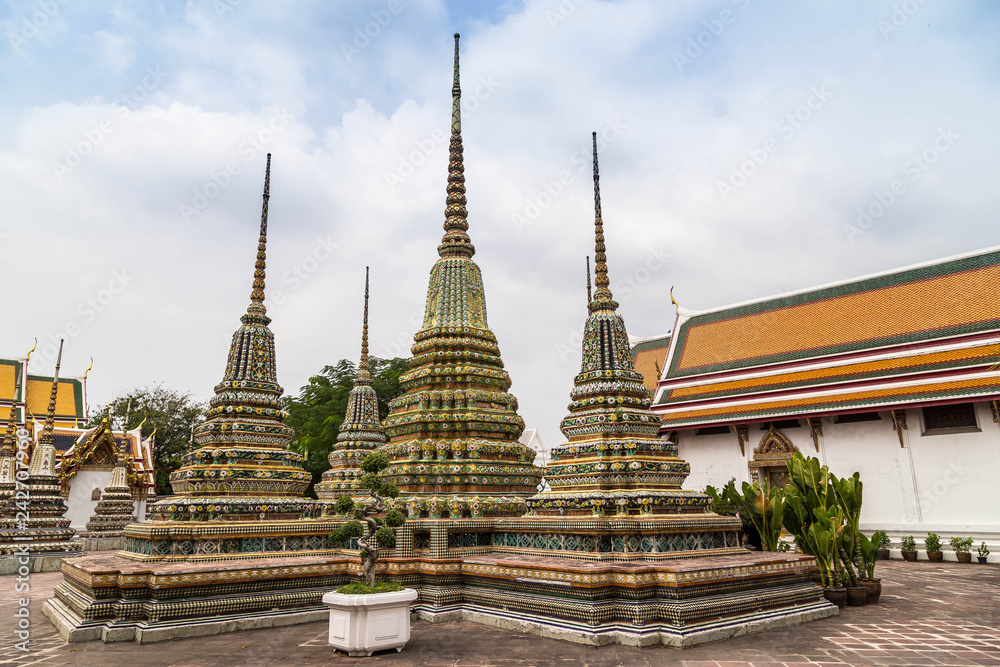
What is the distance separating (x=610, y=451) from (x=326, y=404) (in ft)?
80.9

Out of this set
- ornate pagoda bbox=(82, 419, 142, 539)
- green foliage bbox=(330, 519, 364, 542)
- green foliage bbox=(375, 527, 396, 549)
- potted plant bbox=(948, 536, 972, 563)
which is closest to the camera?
green foliage bbox=(330, 519, 364, 542)

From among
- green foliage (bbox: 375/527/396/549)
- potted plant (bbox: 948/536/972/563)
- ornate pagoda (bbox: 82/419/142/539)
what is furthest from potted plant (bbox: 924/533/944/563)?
ornate pagoda (bbox: 82/419/142/539)

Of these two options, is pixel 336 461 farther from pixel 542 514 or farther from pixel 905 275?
pixel 905 275

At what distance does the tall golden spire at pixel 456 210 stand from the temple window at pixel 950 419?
49.7 feet

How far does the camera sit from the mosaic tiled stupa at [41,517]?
18.6m

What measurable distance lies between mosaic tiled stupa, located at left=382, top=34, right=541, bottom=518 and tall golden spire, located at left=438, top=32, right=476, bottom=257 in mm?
19

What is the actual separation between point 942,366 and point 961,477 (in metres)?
3.22

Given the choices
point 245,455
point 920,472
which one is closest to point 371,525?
point 245,455

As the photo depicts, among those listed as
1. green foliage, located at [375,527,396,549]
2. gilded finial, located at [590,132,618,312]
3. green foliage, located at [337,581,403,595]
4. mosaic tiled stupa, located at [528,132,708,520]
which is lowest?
green foliage, located at [337,581,403,595]

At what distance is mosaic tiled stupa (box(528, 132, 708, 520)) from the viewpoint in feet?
29.7

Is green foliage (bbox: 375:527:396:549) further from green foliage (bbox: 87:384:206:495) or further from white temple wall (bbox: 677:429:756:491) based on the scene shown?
green foliage (bbox: 87:384:206:495)

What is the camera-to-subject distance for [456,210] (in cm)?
1279

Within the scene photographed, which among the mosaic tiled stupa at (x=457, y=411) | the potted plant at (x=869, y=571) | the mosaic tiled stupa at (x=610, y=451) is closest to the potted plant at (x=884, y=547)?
the potted plant at (x=869, y=571)

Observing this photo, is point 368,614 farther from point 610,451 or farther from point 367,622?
point 610,451
